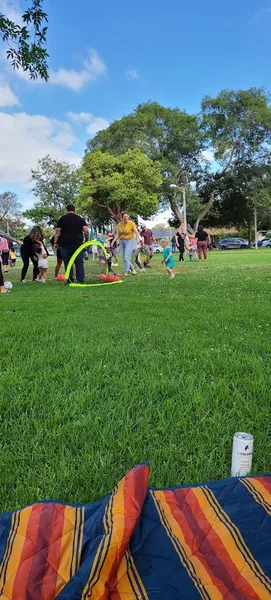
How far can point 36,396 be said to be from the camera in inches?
114

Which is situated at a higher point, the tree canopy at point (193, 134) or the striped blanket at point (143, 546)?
the tree canopy at point (193, 134)

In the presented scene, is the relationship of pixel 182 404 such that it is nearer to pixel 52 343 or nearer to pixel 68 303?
pixel 52 343

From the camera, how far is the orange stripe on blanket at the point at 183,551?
1397 mm

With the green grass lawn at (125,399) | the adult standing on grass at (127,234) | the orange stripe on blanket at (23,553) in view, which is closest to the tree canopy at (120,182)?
the adult standing on grass at (127,234)

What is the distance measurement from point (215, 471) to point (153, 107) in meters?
45.8

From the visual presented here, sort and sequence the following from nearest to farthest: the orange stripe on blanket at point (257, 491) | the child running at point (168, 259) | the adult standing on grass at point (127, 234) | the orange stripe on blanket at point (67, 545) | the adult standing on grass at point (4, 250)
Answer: the orange stripe on blanket at point (67, 545), the orange stripe on blanket at point (257, 491), the child running at point (168, 259), the adult standing on grass at point (127, 234), the adult standing on grass at point (4, 250)

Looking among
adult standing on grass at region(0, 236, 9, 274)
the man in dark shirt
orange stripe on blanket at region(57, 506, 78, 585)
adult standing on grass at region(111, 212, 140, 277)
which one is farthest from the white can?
adult standing on grass at region(0, 236, 9, 274)

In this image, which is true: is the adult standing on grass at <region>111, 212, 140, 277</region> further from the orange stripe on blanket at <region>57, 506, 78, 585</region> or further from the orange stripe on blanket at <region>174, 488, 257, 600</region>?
the orange stripe on blanket at <region>57, 506, 78, 585</region>

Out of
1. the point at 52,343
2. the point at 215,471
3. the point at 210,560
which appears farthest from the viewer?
the point at 52,343

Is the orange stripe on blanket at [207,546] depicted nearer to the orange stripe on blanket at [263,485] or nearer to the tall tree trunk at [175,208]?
the orange stripe on blanket at [263,485]

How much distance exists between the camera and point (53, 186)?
51.0 metres

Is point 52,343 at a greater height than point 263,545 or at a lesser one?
greater

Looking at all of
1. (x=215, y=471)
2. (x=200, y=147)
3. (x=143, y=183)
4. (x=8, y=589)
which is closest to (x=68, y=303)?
(x=215, y=471)

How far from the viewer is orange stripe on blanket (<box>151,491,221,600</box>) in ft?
4.58
